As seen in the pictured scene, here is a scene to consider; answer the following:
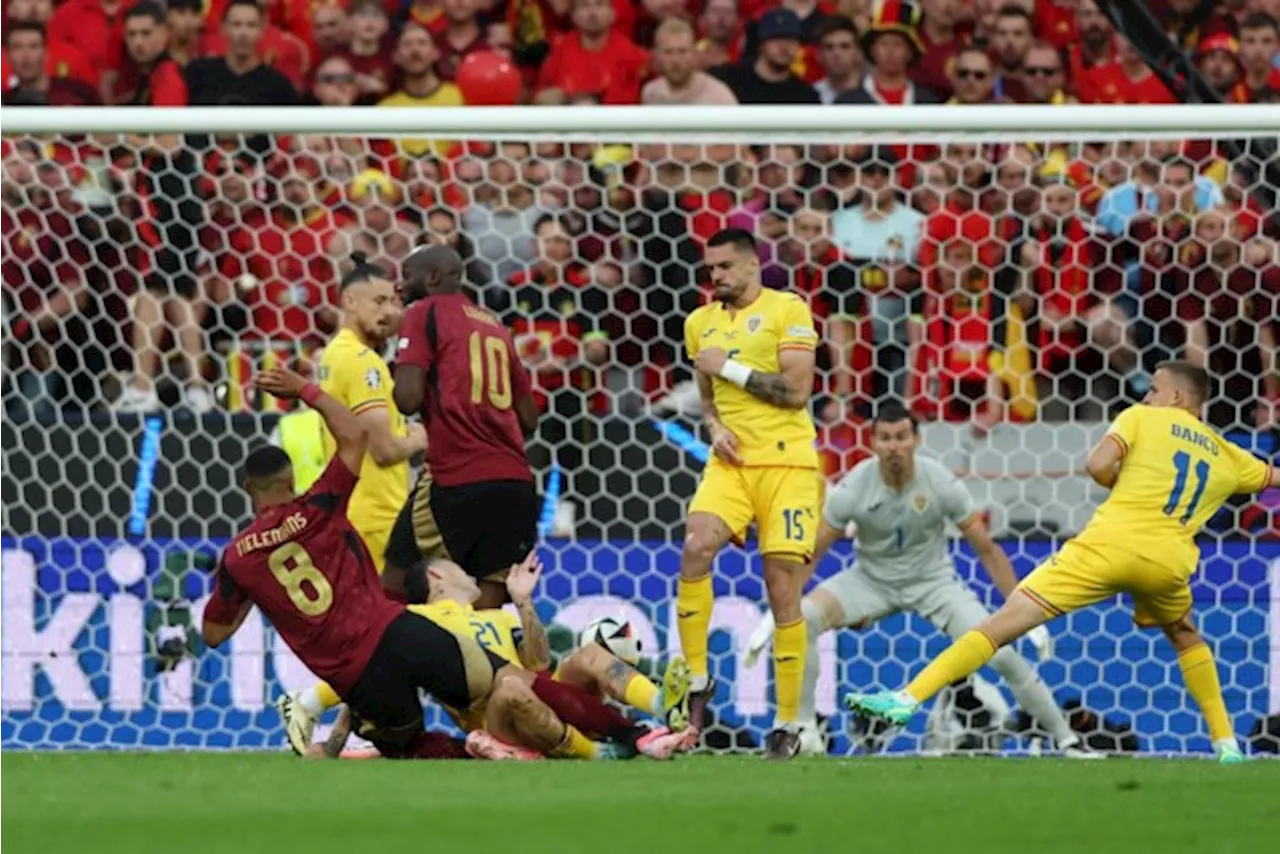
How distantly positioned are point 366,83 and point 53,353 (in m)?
2.74

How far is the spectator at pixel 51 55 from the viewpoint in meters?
13.8

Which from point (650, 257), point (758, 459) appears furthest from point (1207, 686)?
point (650, 257)

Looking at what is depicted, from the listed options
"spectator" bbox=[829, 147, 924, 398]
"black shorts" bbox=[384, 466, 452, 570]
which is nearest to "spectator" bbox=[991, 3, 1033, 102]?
"spectator" bbox=[829, 147, 924, 398]

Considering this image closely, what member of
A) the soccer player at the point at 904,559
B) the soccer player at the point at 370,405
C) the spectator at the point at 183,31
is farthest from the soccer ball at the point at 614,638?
the spectator at the point at 183,31

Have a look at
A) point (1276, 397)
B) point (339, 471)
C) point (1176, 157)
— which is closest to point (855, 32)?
point (1176, 157)

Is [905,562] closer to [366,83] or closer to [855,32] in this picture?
[855,32]

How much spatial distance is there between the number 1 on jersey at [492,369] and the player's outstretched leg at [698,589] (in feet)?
2.68

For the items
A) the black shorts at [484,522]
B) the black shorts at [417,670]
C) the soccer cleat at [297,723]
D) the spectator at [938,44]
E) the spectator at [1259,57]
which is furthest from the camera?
the spectator at [938,44]

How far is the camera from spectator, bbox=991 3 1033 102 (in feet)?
43.7

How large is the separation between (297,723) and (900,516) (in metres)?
2.68

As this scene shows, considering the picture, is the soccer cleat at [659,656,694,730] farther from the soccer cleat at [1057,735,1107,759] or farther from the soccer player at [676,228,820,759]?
the soccer cleat at [1057,735,1107,759]

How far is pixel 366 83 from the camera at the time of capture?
13.6 metres

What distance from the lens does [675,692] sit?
8.74 meters

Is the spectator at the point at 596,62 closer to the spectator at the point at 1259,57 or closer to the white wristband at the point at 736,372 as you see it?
the spectator at the point at 1259,57
